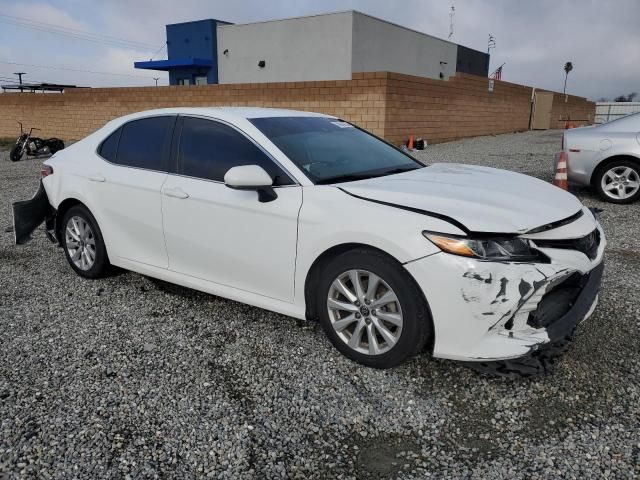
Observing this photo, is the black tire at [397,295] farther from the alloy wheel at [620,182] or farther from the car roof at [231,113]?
the alloy wheel at [620,182]

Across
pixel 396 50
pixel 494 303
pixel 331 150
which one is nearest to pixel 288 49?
pixel 396 50

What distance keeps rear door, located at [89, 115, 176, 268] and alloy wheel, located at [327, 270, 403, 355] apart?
63.0 inches

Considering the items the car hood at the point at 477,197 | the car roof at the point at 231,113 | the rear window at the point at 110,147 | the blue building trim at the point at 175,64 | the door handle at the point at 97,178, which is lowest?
the door handle at the point at 97,178

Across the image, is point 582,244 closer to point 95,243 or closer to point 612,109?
point 95,243

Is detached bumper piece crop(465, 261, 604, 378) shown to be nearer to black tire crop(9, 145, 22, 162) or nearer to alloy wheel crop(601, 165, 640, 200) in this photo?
alloy wheel crop(601, 165, 640, 200)

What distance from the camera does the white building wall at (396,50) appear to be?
83.4ft

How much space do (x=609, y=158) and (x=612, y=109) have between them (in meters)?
34.9

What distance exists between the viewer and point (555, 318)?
9.48 ft

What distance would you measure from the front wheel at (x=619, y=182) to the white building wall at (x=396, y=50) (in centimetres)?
1912

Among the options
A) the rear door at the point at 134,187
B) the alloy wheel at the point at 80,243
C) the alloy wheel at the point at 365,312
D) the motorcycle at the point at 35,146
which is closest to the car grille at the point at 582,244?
the alloy wheel at the point at 365,312

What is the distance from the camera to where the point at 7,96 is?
84.9 feet

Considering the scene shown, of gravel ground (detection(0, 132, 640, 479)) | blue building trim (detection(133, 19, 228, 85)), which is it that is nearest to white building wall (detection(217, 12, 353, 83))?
blue building trim (detection(133, 19, 228, 85))

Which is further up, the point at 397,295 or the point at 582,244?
the point at 582,244

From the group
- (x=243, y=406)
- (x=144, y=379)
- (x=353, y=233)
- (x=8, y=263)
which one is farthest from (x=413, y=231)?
(x=8, y=263)
